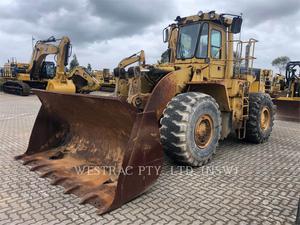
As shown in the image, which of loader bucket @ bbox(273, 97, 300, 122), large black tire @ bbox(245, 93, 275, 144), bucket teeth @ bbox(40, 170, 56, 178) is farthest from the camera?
loader bucket @ bbox(273, 97, 300, 122)

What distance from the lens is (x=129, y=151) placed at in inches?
149

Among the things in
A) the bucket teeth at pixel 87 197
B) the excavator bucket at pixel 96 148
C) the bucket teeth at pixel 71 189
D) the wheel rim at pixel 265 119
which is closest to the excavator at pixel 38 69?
the excavator bucket at pixel 96 148

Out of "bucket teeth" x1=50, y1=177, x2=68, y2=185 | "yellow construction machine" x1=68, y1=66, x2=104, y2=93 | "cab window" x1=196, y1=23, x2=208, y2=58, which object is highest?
"cab window" x1=196, y1=23, x2=208, y2=58

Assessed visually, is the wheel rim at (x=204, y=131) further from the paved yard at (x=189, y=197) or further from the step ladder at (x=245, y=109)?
the step ladder at (x=245, y=109)

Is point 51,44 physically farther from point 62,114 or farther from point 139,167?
point 139,167

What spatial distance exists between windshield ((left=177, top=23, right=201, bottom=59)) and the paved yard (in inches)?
84.5

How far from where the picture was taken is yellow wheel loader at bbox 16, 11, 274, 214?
397 cm

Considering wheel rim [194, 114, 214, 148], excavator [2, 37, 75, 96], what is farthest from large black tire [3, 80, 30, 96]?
wheel rim [194, 114, 214, 148]

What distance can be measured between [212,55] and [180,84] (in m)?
1.10

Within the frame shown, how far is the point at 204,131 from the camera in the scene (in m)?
5.34

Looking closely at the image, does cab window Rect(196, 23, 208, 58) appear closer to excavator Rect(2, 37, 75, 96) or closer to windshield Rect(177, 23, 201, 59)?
windshield Rect(177, 23, 201, 59)

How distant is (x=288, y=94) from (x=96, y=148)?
41.3 ft

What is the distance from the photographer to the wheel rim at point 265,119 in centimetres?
742

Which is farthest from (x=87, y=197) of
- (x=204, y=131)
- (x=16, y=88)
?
(x=16, y=88)
